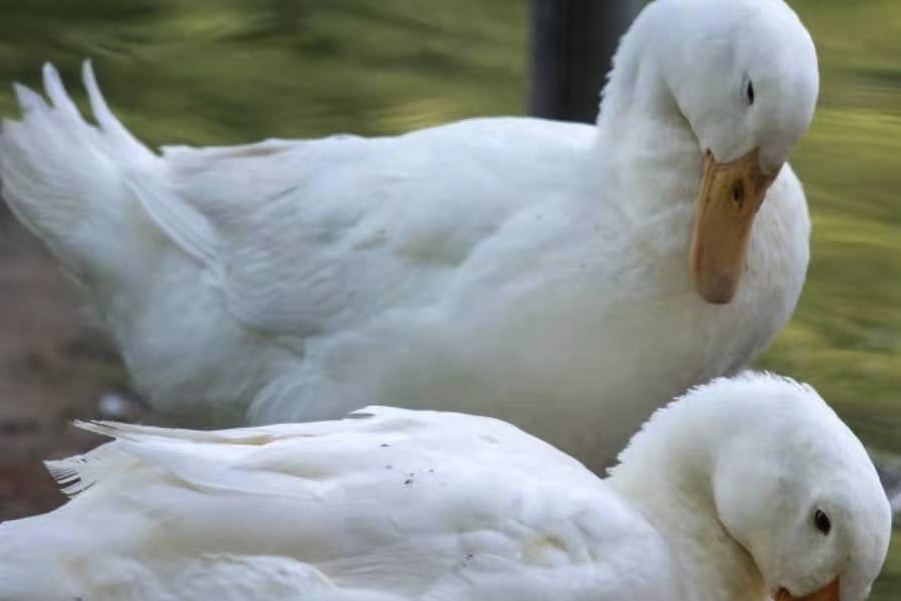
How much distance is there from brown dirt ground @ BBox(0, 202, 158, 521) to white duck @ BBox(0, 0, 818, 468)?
0.36 meters

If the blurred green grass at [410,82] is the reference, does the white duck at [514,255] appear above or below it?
above

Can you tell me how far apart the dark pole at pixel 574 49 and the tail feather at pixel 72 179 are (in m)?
1.00

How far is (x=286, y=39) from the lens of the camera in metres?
7.20

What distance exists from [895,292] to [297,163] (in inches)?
77.9

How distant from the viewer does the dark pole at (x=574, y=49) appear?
496 cm

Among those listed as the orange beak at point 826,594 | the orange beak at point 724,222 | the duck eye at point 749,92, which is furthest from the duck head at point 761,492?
the duck eye at point 749,92

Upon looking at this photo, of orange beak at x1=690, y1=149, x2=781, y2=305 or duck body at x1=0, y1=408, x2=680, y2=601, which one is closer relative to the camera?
duck body at x1=0, y1=408, x2=680, y2=601

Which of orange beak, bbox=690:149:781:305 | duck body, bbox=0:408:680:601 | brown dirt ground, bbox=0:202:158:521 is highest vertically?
orange beak, bbox=690:149:781:305

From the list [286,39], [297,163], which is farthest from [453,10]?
[297,163]

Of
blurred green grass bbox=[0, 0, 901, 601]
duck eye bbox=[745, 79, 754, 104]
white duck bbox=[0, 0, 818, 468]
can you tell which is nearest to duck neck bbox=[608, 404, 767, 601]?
white duck bbox=[0, 0, 818, 468]

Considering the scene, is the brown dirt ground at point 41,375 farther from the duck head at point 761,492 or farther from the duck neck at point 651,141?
the duck head at point 761,492

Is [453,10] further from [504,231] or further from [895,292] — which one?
[504,231]

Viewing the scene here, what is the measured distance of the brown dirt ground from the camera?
4.70 m

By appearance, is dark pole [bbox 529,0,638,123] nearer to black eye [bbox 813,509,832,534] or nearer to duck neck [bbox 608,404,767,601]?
duck neck [bbox 608,404,767,601]
